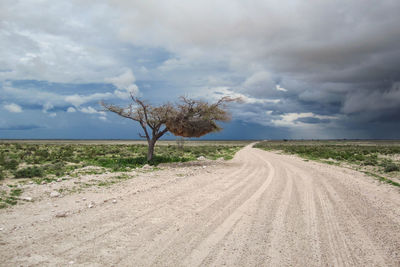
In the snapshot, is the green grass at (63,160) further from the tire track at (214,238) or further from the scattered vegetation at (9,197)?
the tire track at (214,238)

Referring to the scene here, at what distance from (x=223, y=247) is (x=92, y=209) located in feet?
15.4

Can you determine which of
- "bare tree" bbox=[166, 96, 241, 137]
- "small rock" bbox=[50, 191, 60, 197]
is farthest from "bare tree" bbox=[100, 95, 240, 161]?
"small rock" bbox=[50, 191, 60, 197]

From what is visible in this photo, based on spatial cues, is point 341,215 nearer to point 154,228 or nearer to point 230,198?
point 230,198

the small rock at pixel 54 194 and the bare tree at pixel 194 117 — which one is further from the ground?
the bare tree at pixel 194 117

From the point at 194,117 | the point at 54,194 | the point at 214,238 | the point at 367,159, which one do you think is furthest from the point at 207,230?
the point at 367,159

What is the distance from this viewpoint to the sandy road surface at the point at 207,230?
4.95 m

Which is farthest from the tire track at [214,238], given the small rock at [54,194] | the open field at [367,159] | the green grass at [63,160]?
the open field at [367,159]

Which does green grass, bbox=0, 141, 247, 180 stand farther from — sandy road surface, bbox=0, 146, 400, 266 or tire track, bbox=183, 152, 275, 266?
tire track, bbox=183, 152, 275, 266

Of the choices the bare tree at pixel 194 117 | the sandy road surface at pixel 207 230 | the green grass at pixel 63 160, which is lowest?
the sandy road surface at pixel 207 230

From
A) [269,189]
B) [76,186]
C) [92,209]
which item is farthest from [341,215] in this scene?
[76,186]

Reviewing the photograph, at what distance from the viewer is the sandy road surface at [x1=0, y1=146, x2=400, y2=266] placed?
495cm

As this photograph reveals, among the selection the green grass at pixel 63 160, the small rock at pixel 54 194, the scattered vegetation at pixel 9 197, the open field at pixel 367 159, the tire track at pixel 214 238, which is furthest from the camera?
the open field at pixel 367 159

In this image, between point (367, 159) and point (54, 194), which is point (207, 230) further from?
point (367, 159)

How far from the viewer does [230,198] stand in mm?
9602
